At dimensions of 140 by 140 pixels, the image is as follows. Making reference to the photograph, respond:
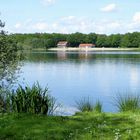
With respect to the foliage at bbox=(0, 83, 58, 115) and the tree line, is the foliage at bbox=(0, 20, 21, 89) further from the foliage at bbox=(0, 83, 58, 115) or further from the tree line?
the tree line

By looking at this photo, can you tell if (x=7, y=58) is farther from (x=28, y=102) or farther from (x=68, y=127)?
(x=68, y=127)

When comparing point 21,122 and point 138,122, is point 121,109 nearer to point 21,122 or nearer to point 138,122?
point 138,122

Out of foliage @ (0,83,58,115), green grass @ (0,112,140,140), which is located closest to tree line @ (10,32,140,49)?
foliage @ (0,83,58,115)

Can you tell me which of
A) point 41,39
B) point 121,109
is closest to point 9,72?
point 121,109

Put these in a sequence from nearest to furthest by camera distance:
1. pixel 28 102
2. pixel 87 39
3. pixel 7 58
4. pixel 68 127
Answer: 1. pixel 68 127
2. pixel 28 102
3. pixel 7 58
4. pixel 87 39

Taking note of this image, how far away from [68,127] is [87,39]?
179 metres

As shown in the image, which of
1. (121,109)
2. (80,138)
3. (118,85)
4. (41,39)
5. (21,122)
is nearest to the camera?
(80,138)

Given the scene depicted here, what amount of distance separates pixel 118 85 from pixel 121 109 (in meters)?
19.5

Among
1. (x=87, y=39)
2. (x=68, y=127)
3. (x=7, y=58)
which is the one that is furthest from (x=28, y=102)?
(x=87, y=39)

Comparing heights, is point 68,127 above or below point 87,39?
above

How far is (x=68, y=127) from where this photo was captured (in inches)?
329

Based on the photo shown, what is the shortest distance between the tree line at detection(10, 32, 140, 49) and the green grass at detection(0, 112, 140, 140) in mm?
136048

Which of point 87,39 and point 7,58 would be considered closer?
point 7,58

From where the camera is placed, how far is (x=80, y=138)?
7230mm
